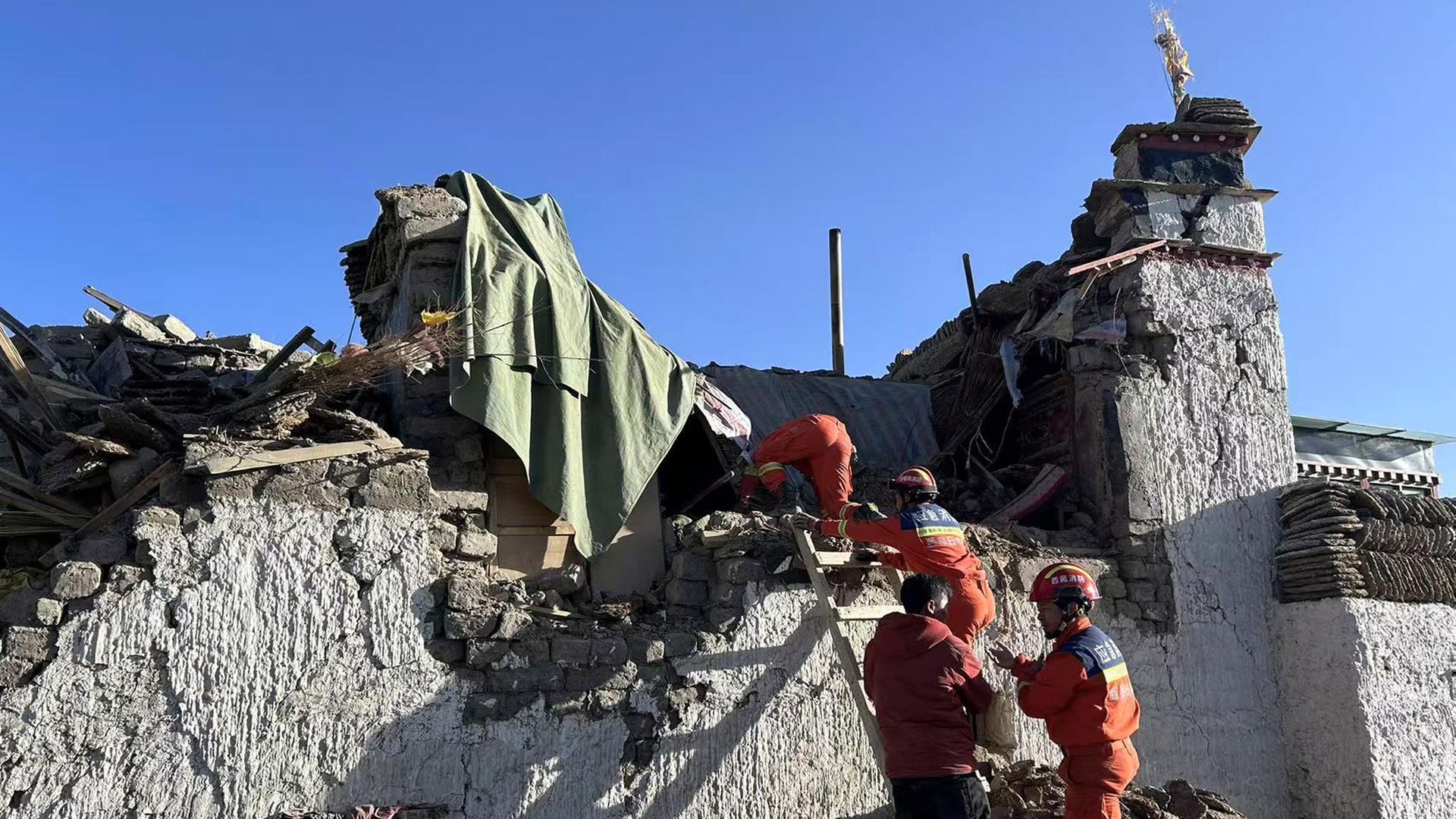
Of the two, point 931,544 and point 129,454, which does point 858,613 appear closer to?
point 931,544

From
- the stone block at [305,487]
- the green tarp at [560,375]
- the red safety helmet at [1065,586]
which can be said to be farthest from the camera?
the green tarp at [560,375]

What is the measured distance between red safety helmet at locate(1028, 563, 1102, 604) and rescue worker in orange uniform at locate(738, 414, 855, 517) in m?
1.71

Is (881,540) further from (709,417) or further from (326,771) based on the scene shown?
(326,771)

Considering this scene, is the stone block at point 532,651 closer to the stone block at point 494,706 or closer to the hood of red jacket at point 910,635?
the stone block at point 494,706

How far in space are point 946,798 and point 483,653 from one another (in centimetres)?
226

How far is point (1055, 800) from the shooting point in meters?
5.24

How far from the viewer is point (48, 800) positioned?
4.70 m

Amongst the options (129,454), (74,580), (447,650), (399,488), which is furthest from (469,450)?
(74,580)

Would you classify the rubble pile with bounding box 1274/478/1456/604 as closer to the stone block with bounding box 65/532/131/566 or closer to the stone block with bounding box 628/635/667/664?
the stone block with bounding box 628/635/667/664

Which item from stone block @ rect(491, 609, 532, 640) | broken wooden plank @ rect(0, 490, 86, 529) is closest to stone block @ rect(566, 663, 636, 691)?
stone block @ rect(491, 609, 532, 640)

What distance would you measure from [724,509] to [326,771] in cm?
298

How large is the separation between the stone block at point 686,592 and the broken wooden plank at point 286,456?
1605 mm

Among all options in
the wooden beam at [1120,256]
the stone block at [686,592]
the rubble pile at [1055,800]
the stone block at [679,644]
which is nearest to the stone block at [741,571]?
the stone block at [686,592]

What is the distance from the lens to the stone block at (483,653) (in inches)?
215
